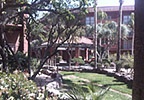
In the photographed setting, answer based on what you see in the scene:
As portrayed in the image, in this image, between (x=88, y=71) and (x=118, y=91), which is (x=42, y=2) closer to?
(x=118, y=91)

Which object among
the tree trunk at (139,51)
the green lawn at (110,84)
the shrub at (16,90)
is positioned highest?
the tree trunk at (139,51)

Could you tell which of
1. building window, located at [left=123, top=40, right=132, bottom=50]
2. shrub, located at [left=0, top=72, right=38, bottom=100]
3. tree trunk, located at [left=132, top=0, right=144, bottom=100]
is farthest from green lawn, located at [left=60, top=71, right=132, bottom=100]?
building window, located at [left=123, top=40, right=132, bottom=50]

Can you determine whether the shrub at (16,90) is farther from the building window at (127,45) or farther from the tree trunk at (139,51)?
the building window at (127,45)

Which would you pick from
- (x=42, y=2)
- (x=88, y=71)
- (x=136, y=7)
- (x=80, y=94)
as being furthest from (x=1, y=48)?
(x=88, y=71)

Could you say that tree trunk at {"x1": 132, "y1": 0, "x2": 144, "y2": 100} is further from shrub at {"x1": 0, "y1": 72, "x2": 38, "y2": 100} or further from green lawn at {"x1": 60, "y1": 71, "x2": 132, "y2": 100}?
green lawn at {"x1": 60, "y1": 71, "x2": 132, "y2": 100}

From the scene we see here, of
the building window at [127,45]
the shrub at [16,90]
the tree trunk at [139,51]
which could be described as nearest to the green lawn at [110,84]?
the shrub at [16,90]

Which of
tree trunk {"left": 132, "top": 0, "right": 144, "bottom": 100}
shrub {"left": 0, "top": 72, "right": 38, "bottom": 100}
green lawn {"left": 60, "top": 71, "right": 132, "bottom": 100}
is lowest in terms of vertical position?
green lawn {"left": 60, "top": 71, "right": 132, "bottom": 100}

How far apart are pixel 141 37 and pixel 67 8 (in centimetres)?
887

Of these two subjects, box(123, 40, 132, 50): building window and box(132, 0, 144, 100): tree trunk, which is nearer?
box(132, 0, 144, 100): tree trunk

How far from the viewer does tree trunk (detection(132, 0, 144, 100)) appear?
4016mm

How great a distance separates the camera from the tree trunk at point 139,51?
4.02 metres

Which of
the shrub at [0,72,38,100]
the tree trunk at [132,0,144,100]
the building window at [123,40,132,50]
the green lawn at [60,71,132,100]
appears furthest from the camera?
the building window at [123,40,132,50]

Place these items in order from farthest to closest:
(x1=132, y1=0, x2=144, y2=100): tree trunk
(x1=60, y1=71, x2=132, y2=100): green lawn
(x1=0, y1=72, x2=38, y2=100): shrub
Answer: (x1=60, y1=71, x2=132, y2=100): green lawn → (x1=0, y1=72, x2=38, y2=100): shrub → (x1=132, y1=0, x2=144, y2=100): tree trunk

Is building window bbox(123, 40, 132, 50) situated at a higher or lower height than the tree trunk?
lower
